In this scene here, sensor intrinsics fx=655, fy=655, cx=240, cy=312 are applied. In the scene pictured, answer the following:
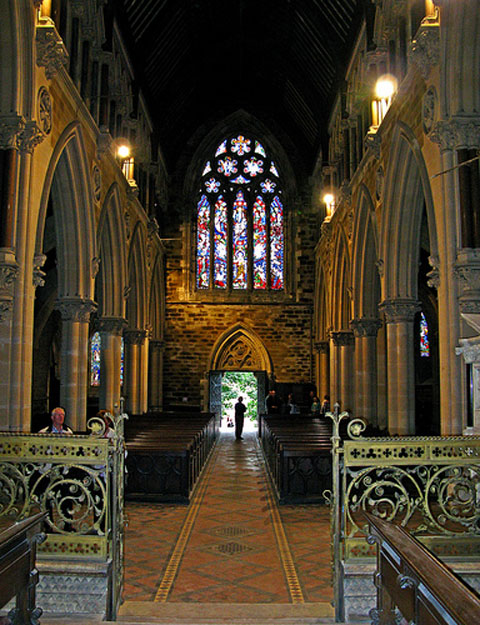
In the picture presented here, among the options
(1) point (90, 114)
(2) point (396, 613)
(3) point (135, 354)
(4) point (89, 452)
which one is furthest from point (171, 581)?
(3) point (135, 354)

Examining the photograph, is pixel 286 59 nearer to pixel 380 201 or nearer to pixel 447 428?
pixel 380 201

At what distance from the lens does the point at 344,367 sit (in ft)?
60.3

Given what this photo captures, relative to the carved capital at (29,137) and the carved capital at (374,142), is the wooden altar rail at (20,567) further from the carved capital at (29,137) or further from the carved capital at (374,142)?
the carved capital at (374,142)

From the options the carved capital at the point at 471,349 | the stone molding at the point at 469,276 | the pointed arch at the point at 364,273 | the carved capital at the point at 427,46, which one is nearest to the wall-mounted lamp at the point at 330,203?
the pointed arch at the point at 364,273

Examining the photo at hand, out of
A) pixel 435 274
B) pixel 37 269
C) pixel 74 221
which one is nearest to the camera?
pixel 435 274

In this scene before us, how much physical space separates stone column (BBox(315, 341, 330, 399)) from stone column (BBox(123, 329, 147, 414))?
21.9 ft

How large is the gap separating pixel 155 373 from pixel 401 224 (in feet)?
43.4

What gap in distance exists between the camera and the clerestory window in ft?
81.0

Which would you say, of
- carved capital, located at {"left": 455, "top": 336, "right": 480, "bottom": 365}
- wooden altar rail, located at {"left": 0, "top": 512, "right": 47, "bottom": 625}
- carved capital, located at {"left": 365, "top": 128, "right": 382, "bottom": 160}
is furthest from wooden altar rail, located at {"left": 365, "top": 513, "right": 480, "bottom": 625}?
carved capital, located at {"left": 365, "top": 128, "right": 382, "bottom": 160}

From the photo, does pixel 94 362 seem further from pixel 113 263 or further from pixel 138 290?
pixel 113 263

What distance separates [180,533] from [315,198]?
17.9 metres

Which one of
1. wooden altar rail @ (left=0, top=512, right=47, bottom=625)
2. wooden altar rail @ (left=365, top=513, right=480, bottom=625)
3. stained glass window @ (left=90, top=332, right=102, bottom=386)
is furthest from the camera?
stained glass window @ (left=90, top=332, right=102, bottom=386)

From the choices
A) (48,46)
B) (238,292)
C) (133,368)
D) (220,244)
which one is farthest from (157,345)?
(48,46)

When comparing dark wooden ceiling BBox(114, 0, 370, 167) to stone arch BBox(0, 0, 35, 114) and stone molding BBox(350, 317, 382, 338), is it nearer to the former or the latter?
stone molding BBox(350, 317, 382, 338)
